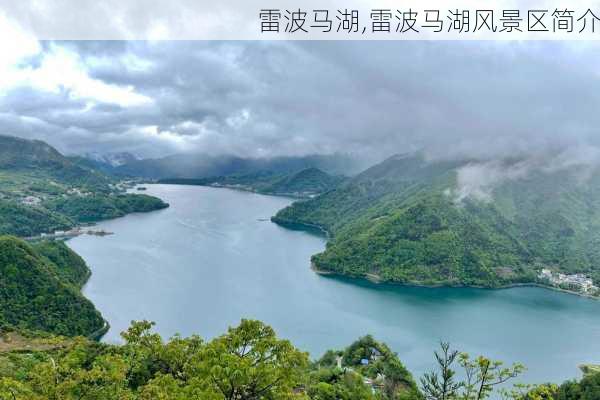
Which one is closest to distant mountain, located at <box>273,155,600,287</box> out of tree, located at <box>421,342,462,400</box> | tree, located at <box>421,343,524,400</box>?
tree, located at <box>421,342,462,400</box>

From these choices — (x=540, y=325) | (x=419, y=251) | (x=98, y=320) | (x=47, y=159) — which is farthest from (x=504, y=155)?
(x=47, y=159)

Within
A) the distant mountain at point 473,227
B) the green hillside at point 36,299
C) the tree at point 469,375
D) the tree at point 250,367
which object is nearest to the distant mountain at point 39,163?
the distant mountain at point 473,227

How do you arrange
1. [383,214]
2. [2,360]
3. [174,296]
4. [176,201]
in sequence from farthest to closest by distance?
[176,201]
[383,214]
[174,296]
[2,360]

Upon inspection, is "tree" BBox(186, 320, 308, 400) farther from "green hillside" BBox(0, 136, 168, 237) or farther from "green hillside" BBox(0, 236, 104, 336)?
"green hillside" BBox(0, 136, 168, 237)

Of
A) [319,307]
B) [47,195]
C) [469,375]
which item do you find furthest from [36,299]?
[47,195]

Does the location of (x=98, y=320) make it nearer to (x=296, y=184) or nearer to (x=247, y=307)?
(x=247, y=307)

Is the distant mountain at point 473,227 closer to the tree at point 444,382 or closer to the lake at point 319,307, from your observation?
the lake at point 319,307
